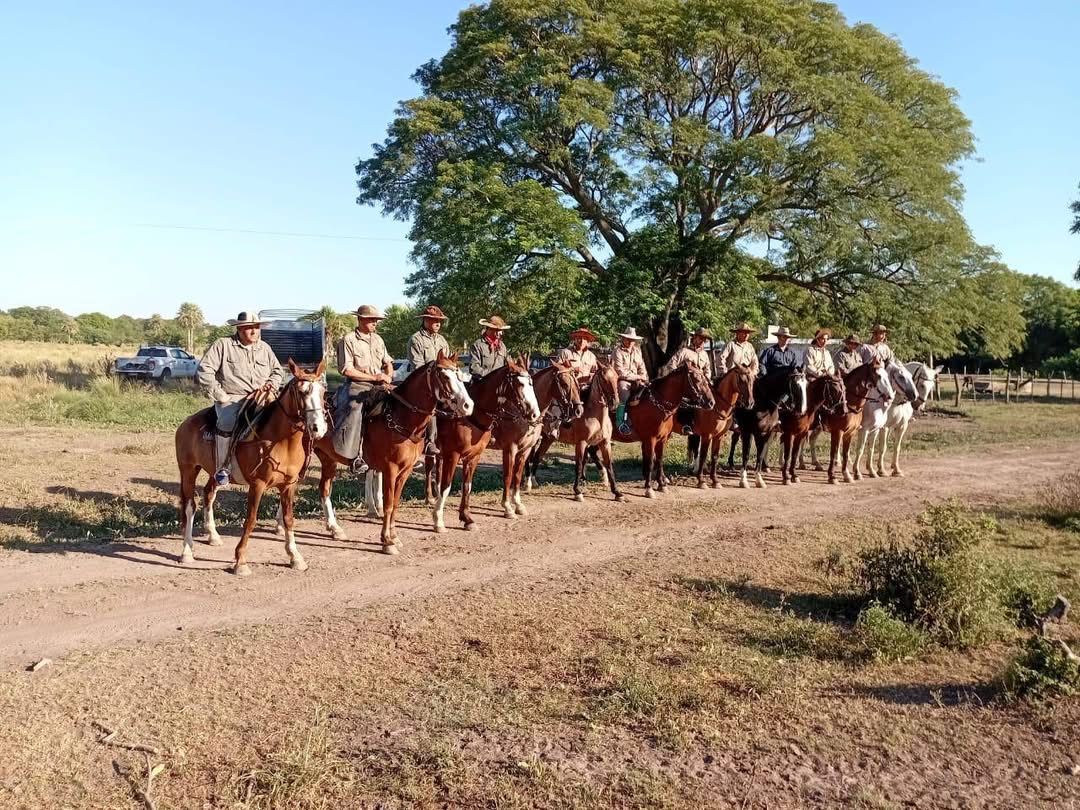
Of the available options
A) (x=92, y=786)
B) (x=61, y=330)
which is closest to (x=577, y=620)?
(x=92, y=786)

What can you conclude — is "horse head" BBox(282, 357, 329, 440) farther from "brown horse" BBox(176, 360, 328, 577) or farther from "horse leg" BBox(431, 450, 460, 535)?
"horse leg" BBox(431, 450, 460, 535)

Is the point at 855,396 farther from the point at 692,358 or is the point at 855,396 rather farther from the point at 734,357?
the point at 692,358

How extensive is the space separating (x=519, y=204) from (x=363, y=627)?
15.4 metres

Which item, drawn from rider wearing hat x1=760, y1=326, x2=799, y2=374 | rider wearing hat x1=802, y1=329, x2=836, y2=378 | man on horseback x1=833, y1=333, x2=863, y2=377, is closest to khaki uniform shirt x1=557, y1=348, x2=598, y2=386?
rider wearing hat x1=760, y1=326, x2=799, y2=374

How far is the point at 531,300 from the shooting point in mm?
21156

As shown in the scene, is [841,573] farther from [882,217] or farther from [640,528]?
[882,217]

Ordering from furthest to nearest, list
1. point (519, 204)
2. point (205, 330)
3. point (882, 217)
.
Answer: point (205, 330)
point (882, 217)
point (519, 204)

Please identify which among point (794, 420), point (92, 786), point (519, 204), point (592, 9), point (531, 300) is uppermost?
point (592, 9)

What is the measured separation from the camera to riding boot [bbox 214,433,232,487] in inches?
338

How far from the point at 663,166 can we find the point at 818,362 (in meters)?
9.25

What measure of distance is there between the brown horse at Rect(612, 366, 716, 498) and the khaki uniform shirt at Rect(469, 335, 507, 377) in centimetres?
286

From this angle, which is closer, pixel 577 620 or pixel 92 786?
pixel 92 786

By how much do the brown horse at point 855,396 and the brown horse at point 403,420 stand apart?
8631 mm

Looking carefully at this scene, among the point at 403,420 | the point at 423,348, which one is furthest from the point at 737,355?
the point at 403,420
